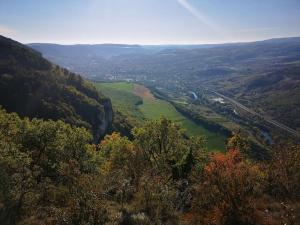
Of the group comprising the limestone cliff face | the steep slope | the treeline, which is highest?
the treeline

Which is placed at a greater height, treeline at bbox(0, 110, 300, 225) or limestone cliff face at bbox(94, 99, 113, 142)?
treeline at bbox(0, 110, 300, 225)

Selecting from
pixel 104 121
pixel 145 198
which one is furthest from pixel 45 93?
pixel 145 198

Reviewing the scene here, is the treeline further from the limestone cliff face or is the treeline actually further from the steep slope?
the limestone cliff face

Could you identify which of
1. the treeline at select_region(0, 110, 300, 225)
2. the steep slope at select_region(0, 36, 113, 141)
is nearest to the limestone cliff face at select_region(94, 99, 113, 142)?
the steep slope at select_region(0, 36, 113, 141)

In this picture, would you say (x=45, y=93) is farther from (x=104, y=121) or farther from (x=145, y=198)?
(x=145, y=198)

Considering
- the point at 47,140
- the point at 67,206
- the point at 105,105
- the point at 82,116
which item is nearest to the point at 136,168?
the point at 67,206

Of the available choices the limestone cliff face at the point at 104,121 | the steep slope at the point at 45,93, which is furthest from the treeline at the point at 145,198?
the limestone cliff face at the point at 104,121

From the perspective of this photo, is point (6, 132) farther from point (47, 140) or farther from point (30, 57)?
point (30, 57)

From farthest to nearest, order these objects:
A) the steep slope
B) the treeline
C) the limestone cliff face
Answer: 1. the limestone cliff face
2. the steep slope
3. the treeline
